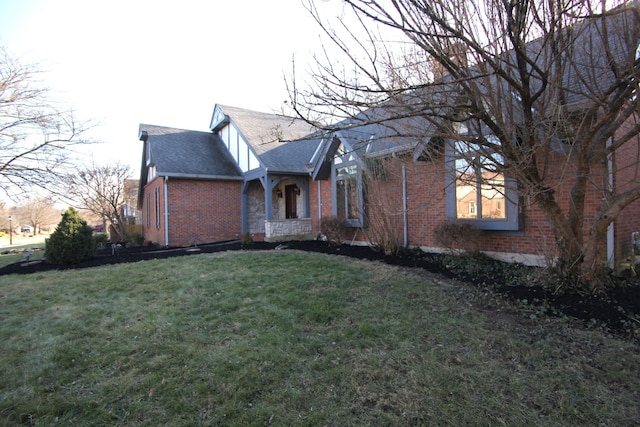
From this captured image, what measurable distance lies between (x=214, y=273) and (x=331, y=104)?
4.53 metres

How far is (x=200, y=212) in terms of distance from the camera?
48.5ft

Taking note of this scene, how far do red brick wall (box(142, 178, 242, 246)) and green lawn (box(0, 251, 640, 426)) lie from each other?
28.6 ft

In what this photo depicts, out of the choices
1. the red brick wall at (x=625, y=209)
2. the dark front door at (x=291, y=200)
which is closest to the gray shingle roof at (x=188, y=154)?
the dark front door at (x=291, y=200)

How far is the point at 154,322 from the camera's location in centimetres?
446

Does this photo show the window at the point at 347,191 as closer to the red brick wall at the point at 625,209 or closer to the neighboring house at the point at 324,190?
the neighboring house at the point at 324,190

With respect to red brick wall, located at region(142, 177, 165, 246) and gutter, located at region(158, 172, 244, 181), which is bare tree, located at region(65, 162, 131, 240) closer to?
red brick wall, located at region(142, 177, 165, 246)

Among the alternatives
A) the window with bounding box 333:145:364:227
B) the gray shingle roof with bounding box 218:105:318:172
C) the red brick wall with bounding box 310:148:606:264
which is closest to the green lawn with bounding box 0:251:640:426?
the red brick wall with bounding box 310:148:606:264

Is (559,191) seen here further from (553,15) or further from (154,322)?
(154,322)

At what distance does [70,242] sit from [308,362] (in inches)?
385

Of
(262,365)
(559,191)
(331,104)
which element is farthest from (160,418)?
(559,191)

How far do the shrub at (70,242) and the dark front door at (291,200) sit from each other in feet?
26.9

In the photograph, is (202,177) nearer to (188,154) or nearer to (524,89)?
(188,154)

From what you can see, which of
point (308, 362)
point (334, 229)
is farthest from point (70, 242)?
point (308, 362)

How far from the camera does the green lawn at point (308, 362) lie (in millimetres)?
2576
